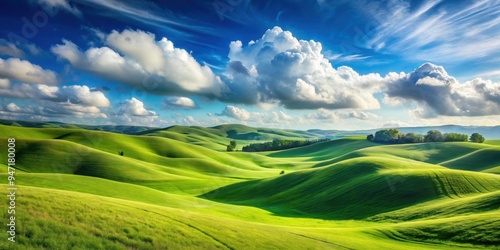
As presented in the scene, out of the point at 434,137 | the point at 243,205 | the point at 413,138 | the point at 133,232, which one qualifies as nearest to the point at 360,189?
the point at 243,205

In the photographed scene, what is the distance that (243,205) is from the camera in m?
72.5

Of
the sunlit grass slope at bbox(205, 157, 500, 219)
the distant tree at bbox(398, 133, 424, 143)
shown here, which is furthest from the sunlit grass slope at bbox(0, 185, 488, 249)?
the distant tree at bbox(398, 133, 424, 143)

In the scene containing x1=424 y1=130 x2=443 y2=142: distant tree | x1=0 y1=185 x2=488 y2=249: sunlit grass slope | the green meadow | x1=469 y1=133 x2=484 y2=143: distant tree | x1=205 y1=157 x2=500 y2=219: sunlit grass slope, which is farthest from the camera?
x1=469 y1=133 x2=484 y2=143: distant tree

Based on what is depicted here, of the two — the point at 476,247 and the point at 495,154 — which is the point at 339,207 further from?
the point at 495,154

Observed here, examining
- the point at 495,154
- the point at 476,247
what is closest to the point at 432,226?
the point at 476,247

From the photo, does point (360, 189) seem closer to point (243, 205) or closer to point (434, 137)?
point (243, 205)

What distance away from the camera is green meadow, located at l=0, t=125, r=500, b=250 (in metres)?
22.6

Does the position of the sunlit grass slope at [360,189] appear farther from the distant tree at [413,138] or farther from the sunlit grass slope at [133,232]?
the distant tree at [413,138]

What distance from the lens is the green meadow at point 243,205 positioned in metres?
22.6

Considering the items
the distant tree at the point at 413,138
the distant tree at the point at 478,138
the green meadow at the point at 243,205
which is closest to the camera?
the green meadow at the point at 243,205

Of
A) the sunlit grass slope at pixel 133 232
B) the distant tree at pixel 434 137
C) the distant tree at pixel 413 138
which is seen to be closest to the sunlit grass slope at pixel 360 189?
the sunlit grass slope at pixel 133 232

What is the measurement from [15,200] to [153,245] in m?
10.8

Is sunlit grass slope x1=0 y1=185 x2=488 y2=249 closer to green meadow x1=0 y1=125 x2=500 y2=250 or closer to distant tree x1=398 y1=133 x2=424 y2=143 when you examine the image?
green meadow x1=0 y1=125 x2=500 y2=250

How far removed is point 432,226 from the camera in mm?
36594
